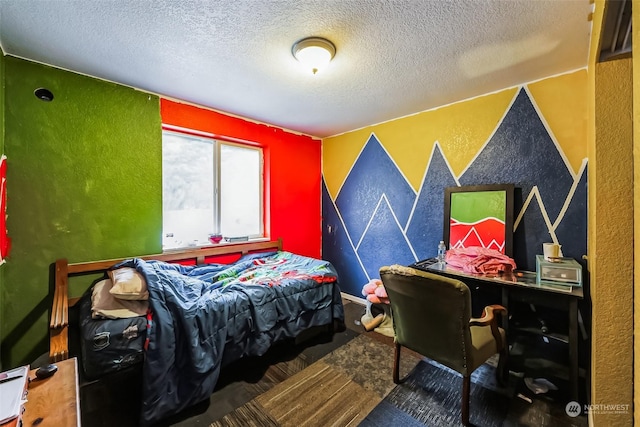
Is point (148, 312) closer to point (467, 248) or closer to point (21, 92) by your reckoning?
point (21, 92)

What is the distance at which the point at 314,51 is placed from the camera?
5.38 feet

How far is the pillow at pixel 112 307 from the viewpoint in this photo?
1613 mm

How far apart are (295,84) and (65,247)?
2.31m

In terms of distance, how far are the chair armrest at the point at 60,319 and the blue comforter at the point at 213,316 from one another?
1.26 feet

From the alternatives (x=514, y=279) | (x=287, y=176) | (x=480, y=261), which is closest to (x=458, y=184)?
(x=480, y=261)

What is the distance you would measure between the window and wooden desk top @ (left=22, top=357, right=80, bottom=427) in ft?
5.43

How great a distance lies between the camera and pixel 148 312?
166cm

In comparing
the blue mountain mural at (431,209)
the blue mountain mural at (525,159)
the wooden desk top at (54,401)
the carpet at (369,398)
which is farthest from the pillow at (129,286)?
the blue mountain mural at (525,159)

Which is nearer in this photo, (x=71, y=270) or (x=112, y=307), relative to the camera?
(x=112, y=307)

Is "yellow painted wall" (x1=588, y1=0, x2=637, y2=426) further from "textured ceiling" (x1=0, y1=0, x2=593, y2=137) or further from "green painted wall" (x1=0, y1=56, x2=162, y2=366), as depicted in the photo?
"green painted wall" (x1=0, y1=56, x2=162, y2=366)

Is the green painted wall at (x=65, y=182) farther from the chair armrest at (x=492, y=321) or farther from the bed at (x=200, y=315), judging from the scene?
the chair armrest at (x=492, y=321)

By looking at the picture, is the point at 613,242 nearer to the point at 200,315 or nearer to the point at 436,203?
the point at 436,203

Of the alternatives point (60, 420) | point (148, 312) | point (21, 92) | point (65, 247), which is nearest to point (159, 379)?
point (148, 312)

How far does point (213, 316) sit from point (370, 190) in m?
2.35
